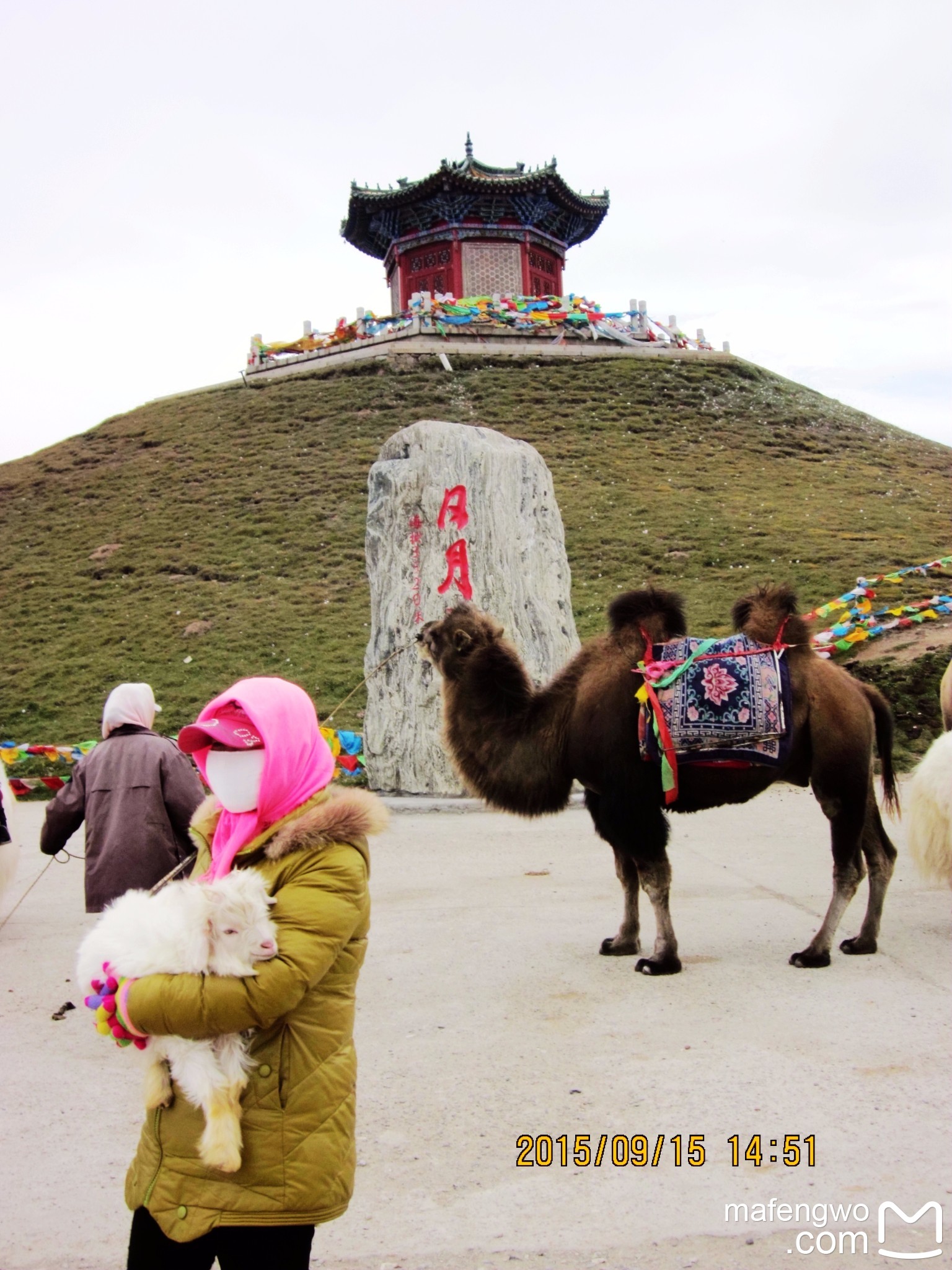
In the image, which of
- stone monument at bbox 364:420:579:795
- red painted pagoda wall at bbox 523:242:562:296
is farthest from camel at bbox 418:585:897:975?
red painted pagoda wall at bbox 523:242:562:296

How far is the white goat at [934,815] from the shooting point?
243 inches

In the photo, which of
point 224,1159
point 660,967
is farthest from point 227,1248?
point 660,967

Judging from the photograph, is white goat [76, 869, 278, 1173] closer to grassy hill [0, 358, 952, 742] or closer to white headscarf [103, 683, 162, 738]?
white headscarf [103, 683, 162, 738]

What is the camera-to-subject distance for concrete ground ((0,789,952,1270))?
11.0 feet

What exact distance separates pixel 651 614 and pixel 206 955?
14.1 ft

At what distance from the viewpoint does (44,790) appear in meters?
13.4

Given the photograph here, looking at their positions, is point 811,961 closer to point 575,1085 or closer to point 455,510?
point 575,1085

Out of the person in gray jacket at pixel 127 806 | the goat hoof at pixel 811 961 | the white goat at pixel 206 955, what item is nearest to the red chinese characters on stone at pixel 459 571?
the goat hoof at pixel 811 961

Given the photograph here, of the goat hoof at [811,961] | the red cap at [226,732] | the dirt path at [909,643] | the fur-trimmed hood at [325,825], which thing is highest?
the dirt path at [909,643]

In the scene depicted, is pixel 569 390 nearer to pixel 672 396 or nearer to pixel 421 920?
pixel 672 396

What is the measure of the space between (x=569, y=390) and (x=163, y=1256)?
31.7 metres

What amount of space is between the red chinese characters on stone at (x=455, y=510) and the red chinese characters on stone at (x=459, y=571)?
7.2 inches

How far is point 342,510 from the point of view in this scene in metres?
26.0

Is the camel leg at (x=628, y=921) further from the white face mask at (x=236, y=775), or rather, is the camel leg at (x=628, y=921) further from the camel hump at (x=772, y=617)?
the white face mask at (x=236, y=775)
